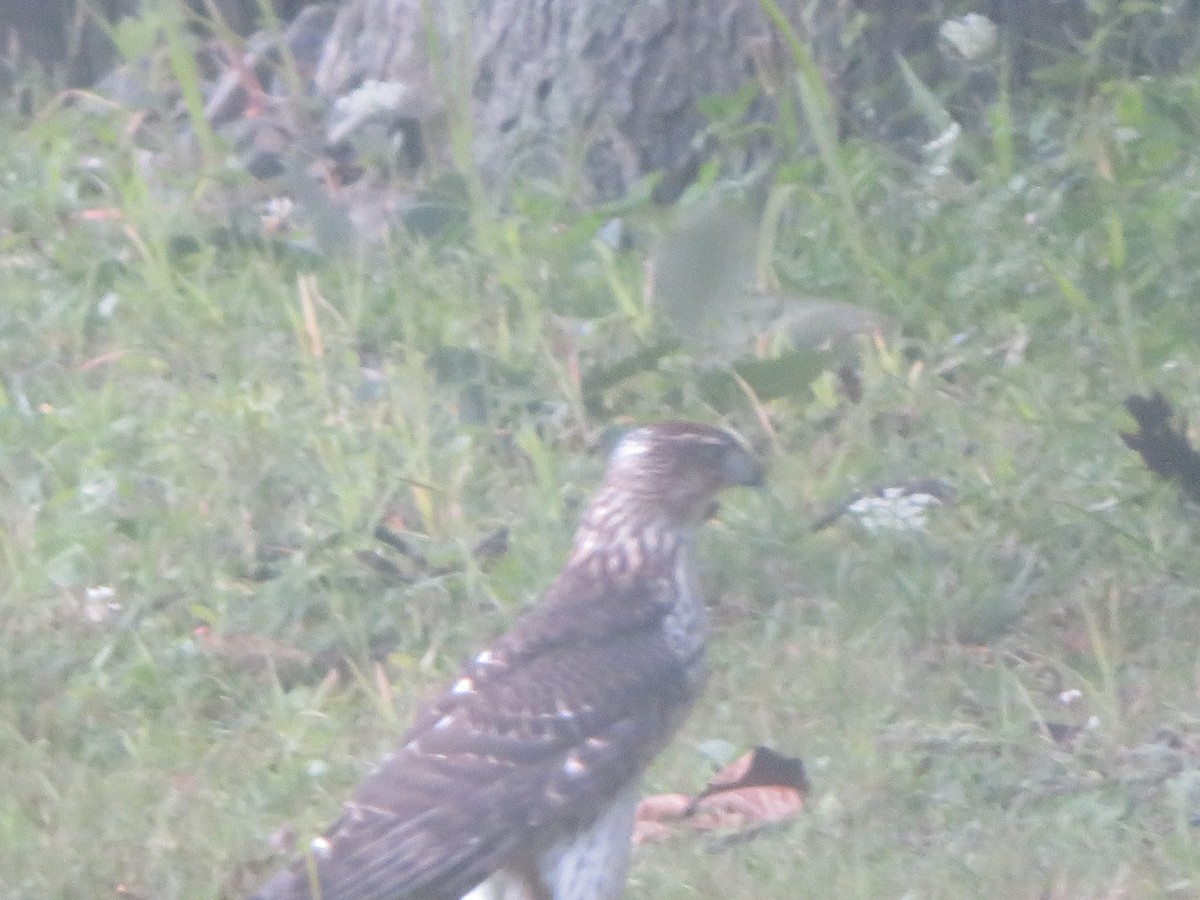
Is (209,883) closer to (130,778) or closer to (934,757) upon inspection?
(130,778)

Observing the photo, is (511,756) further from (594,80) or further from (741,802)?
(594,80)

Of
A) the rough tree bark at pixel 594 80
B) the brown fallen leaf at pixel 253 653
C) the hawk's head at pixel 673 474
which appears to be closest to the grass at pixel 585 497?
the brown fallen leaf at pixel 253 653

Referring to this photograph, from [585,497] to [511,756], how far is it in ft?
5.93

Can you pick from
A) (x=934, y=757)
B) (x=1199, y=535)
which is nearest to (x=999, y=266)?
(x=1199, y=535)

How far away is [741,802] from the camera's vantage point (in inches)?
169

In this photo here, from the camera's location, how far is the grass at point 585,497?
4324mm

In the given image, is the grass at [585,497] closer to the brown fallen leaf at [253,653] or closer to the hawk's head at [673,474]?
the brown fallen leaf at [253,653]

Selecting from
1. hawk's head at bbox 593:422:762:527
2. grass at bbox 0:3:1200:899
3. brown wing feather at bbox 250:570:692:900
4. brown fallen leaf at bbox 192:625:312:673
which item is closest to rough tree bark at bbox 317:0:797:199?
grass at bbox 0:3:1200:899

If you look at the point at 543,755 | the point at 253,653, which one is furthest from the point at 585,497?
the point at 543,755

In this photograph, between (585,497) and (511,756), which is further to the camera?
(585,497)

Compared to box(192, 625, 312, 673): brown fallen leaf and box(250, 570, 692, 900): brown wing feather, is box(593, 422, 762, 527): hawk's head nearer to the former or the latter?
box(250, 570, 692, 900): brown wing feather

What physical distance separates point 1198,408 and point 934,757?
1637mm

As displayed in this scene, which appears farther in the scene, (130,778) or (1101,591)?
(1101,591)

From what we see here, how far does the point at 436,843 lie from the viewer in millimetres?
3629
